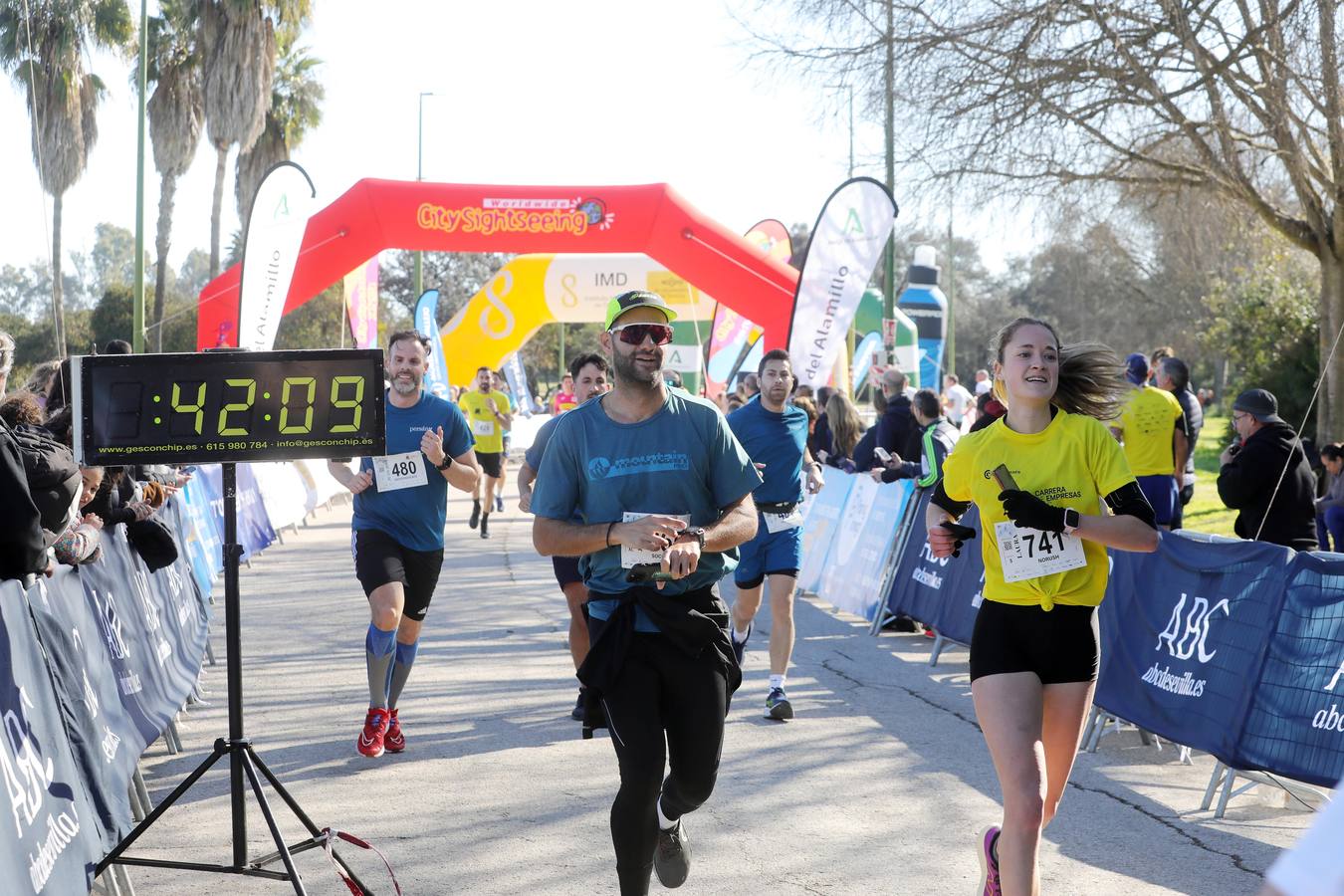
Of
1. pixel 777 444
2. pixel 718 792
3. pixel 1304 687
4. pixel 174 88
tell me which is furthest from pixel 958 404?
pixel 174 88

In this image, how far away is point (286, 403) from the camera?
4.87 meters

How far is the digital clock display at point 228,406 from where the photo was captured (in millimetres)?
4691

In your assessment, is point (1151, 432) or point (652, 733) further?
point (1151, 432)

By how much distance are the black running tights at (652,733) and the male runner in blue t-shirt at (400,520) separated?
2715mm

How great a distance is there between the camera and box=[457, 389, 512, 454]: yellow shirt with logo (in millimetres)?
18250

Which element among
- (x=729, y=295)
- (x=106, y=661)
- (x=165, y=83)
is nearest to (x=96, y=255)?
(x=165, y=83)

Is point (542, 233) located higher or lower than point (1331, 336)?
higher

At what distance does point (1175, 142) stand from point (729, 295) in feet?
17.6

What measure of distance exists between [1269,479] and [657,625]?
6353mm

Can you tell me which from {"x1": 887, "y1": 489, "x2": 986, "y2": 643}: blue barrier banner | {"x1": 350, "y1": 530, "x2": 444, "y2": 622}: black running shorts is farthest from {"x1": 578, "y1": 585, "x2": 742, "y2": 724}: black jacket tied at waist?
{"x1": 887, "y1": 489, "x2": 986, "y2": 643}: blue barrier banner

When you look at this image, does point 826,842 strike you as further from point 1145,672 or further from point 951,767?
point 1145,672

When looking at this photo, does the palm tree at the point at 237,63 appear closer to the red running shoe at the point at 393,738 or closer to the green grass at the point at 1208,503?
the green grass at the point at 1208,503

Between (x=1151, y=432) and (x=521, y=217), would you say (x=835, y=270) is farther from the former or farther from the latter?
(x=1151, y=432)

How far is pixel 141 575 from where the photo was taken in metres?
7.12
